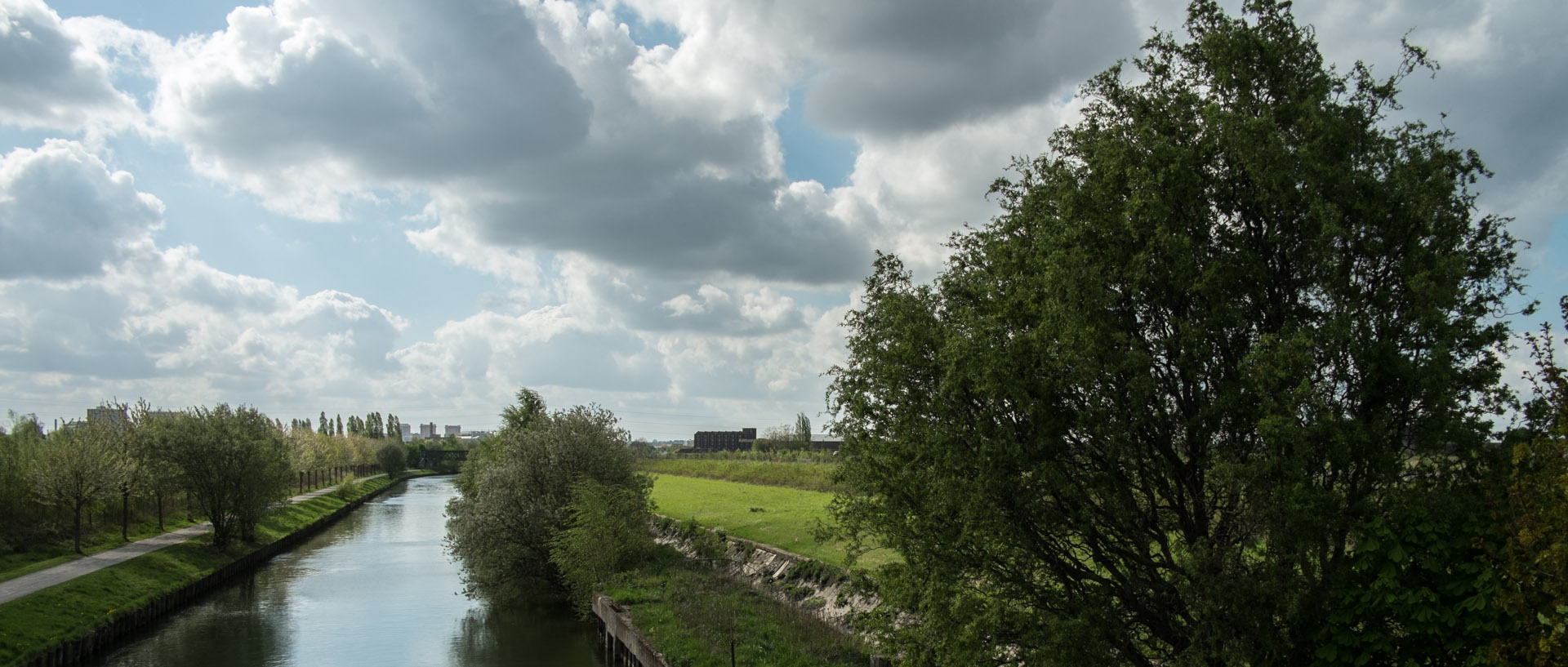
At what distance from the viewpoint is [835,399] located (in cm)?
1377

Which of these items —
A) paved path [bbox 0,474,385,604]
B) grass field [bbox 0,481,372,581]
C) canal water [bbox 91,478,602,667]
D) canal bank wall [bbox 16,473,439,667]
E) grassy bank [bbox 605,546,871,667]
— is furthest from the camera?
→ grass field [bbox 0,481,372,581]

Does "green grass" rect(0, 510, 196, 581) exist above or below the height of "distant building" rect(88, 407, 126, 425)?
below

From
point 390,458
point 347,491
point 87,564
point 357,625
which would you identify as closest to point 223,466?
point 87,564

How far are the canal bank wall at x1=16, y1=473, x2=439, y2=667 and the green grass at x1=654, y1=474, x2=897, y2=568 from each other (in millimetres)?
17073

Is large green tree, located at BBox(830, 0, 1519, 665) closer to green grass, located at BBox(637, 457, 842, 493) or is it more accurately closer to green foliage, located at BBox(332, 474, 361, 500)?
green grass, located at BBox(637, 457, 842, 493)

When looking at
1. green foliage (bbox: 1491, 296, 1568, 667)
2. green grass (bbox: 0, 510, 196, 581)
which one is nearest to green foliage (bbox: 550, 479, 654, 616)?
green grass (bbox: 0, 510, 196, 581)

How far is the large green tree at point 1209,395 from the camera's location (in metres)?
9.27

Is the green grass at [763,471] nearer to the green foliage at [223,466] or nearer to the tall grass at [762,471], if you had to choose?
the tall grass at [762,471]

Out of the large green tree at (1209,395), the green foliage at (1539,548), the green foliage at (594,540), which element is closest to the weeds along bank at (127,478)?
the green foliage at (594,540)

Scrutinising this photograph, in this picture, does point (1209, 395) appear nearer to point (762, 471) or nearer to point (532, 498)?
point (532, 498)

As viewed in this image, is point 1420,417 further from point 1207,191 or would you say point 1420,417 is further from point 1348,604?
point 1207,191

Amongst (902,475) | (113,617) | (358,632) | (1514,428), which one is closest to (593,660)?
(358,632)

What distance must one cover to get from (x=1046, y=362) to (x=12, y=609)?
27500 mm

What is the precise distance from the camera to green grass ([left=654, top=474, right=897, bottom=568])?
94.5 ft
